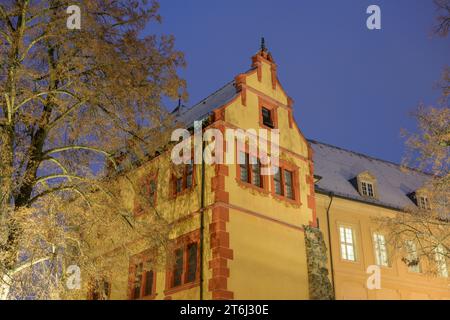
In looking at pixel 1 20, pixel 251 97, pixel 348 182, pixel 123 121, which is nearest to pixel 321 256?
pixel 251 97

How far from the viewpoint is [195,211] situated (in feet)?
75.8

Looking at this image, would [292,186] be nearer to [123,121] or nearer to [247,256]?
[247,256]

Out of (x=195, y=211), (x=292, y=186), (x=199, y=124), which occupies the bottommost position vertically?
(x=195, y=211)

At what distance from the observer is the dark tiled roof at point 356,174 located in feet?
107

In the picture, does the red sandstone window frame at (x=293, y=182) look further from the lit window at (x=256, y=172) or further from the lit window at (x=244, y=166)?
the lit window at (x=244, y=166)

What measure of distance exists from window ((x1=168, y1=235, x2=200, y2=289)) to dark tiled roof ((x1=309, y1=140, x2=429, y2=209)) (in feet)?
32.0

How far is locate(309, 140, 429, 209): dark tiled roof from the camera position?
32.6m

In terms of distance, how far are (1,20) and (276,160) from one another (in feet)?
43.1

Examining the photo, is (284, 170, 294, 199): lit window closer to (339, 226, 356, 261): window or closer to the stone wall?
the stone wall

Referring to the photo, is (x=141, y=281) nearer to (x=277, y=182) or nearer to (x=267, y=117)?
(x=277, y=182)

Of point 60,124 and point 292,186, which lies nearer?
point 60,124

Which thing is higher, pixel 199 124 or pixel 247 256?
A: pixel 199 124

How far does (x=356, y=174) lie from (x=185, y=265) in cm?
1592

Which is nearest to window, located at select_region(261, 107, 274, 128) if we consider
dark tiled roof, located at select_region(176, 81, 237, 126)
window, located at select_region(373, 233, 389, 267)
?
dark tiled roof, located at select_region(176, 81, 237, 126)
